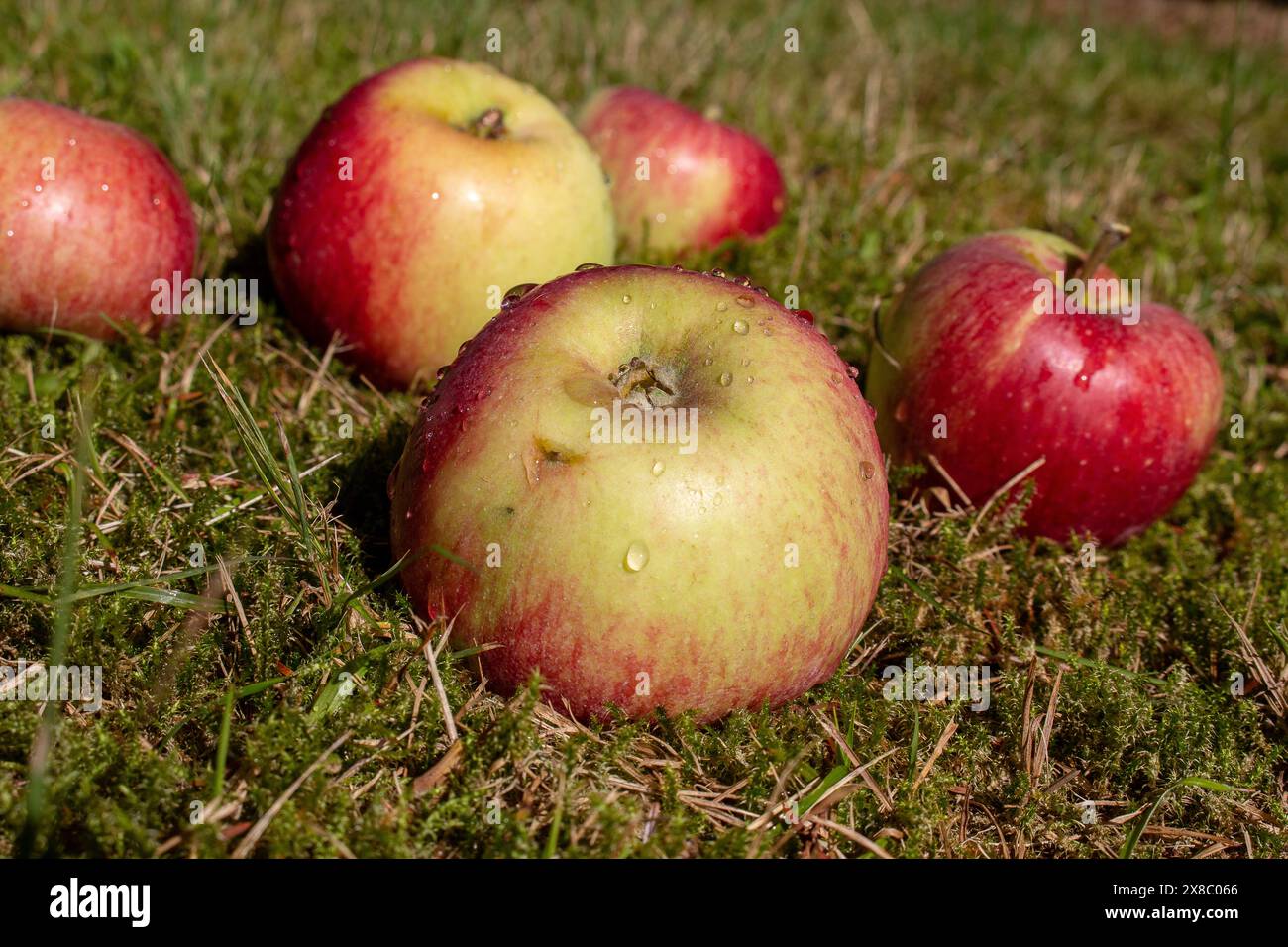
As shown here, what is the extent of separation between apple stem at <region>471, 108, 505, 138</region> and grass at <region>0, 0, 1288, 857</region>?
2.40 ft

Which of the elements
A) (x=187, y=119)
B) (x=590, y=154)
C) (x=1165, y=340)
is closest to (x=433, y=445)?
(x=590, y=154)

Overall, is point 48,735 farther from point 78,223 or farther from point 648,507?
point 78,223

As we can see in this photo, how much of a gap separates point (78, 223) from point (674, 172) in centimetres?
185

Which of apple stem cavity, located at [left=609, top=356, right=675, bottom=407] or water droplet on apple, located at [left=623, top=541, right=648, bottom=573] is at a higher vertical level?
apple stem cavity, located at [left=609, top=356, right=675, bottom=407]

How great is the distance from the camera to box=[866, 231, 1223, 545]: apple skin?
2.57 metres

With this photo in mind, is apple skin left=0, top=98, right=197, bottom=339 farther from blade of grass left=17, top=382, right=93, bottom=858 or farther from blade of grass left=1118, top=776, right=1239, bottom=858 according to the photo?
blade of grass left=1118, top=776, right=1239, bottom=858

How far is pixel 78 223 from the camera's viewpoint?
8.88ft

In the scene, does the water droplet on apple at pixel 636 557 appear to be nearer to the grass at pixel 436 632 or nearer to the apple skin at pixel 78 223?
the grass at pixel 436 632

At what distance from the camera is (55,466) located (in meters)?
2.41

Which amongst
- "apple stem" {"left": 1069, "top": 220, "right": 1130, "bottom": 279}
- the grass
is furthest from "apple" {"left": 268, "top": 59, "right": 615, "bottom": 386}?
"apple stem" {"left": 1069, "top": 220, "right": 1130, "bottom": 279}

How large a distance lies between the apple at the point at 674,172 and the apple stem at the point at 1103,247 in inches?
51.0

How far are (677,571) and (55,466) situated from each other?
5.08 feet

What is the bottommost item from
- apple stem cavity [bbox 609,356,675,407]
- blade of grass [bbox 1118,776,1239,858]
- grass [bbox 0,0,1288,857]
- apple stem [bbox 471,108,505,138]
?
blade of grass [bbox 1118,776,1239,858]
